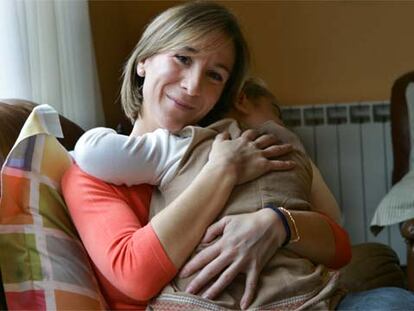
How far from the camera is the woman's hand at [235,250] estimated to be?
1.11 meters

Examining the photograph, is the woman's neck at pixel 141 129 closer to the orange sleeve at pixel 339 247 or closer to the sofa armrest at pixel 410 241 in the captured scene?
the orange sleeve at pixel 339 247

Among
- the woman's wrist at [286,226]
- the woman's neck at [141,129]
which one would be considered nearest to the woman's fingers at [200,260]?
the woman's wrist at [286,226]

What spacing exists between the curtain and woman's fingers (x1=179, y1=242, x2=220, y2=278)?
1063 millimetres

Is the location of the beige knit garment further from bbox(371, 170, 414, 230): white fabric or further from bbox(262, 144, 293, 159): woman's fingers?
bbox(371, 170, 414, 230): white fabric

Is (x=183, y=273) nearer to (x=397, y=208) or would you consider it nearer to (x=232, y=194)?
(x=232, y=194)

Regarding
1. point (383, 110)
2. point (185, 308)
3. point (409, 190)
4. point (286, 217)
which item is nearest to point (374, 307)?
point (286, 217)

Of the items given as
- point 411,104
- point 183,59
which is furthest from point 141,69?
point 411,104

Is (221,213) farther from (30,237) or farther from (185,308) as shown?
(30,237)

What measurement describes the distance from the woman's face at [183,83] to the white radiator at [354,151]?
1805 mm

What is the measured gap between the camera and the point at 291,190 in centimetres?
124

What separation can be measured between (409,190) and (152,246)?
1551 mm

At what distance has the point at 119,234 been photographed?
1136 mm

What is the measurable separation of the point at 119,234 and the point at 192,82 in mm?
359

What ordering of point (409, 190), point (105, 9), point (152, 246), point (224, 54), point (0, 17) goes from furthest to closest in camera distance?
point (105, 9)
point (409, 190)
point (0, 17)
point (224, 54)
point (152, 246)
